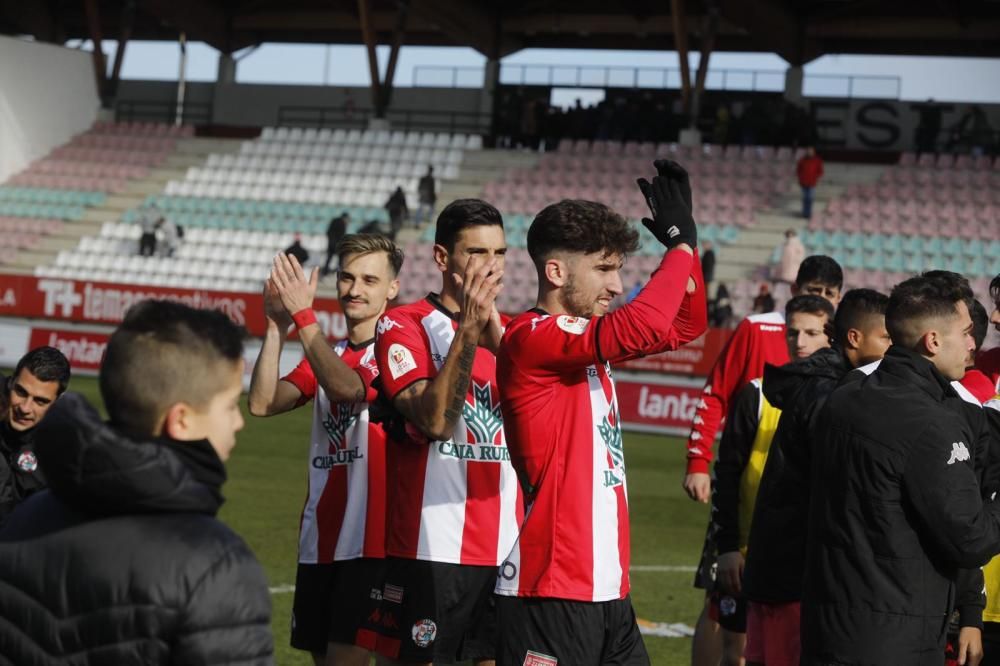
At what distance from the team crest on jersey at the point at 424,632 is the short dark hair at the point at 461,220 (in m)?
1.28

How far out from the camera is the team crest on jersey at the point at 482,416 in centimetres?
456

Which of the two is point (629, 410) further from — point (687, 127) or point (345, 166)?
point (345, 166)

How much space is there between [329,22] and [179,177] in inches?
300

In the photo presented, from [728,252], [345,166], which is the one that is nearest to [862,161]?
[728,252]

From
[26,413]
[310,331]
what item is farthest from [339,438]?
[26,413]

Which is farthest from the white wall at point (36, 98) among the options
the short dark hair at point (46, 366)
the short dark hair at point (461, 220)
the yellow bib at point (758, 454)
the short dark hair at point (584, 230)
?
the short dark hair at point (584, 230)

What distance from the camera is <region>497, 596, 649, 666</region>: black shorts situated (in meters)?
3.76

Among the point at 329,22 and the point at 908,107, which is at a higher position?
the point at 329,22

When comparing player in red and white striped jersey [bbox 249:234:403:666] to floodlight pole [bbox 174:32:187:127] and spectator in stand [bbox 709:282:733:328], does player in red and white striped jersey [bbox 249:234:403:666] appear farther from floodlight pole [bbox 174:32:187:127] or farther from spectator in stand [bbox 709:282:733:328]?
floodlight pole [bbox 174:32:187:127]

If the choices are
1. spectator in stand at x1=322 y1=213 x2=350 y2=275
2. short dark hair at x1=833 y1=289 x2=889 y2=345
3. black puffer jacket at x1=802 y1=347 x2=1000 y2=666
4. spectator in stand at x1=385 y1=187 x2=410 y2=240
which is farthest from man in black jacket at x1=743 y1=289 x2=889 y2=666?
spectator in stand at x1=385 y1=187 x2=410 y2=240

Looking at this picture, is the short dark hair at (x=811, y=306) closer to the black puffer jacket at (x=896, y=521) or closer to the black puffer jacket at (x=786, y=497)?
the black puffer jacket at (x=786, y=497)

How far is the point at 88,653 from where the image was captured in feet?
7.81

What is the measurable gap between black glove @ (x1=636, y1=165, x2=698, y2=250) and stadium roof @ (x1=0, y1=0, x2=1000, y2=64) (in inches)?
1064

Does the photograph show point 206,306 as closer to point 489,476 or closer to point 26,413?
point 26,413
